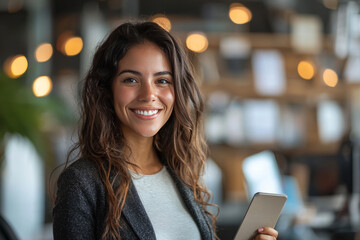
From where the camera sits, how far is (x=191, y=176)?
5.51ft

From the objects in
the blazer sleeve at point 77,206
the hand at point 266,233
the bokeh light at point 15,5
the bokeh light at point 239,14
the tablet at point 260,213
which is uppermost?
the bokeh light at point 15,5

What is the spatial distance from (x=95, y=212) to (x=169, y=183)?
32 centimetres

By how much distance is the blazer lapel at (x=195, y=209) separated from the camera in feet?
5.07

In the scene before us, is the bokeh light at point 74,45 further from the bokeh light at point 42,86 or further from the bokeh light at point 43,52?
the bokeh light at point 42,86

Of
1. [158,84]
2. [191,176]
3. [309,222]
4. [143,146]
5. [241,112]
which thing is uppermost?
[158,84]

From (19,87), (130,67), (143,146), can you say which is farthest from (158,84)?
(19,87)

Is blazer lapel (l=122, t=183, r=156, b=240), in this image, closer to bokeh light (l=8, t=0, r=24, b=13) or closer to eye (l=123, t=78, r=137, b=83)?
eye (l=123, t=78, r=137, b=83)

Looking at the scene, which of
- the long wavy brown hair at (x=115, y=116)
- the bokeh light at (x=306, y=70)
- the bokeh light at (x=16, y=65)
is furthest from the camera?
the bokeh light at (x=306, y=70)

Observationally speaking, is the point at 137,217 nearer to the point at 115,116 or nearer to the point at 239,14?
the point at 115,116

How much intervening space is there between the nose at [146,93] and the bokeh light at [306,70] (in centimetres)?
335

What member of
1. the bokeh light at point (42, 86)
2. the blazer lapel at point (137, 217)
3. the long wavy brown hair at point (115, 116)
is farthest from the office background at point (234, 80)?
the blazer lapel at point (137, 217)

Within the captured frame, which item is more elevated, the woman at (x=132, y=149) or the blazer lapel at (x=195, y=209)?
the woman at (x=132, y=149)

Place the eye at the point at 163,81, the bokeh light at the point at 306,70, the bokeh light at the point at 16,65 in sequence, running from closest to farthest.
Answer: the eye at the point at 163,81, the bokeh light at the point at 16,65, the bokeh light at the point at 306,70

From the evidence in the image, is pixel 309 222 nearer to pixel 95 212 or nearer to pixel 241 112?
pixel 241 112
